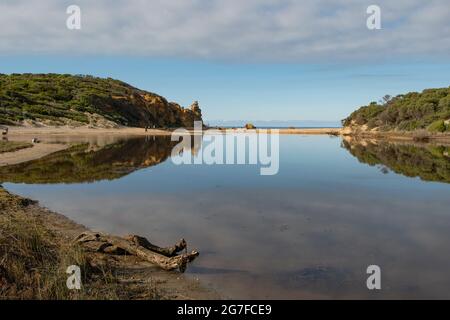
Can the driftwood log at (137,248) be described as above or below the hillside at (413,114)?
below

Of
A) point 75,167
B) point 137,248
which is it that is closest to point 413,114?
point 75,167

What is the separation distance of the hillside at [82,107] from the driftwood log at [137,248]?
168ft

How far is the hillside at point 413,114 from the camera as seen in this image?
195ft

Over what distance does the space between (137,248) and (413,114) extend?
6645 cm

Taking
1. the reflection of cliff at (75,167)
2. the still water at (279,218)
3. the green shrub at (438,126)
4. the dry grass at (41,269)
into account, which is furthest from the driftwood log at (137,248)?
the green shrub at (438,126)

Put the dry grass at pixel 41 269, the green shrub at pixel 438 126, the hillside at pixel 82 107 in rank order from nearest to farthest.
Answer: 1. the dry grass at pixel 41 269
2. the green shrub at pixel 438 126
3. the hillside at pixel 82 107

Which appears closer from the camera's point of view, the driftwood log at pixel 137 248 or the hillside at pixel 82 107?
the driftwood log at pixel 137 248

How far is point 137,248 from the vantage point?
8.70 metres

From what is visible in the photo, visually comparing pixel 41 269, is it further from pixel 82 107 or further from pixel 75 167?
pixel 82 107

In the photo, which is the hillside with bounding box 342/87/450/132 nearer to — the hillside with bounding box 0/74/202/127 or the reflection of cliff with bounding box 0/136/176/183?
the hillside with bounding box 0/74/202/127

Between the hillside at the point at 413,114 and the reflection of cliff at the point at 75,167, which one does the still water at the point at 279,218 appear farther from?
the hillside at the point at 413,114

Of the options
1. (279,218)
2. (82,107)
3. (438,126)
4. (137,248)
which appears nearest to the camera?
(137,248)

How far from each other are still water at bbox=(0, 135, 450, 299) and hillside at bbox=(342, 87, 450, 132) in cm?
3980

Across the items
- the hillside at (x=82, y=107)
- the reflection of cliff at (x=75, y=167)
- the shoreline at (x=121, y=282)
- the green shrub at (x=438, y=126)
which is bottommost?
the shoreline at (x=121, y=282)
